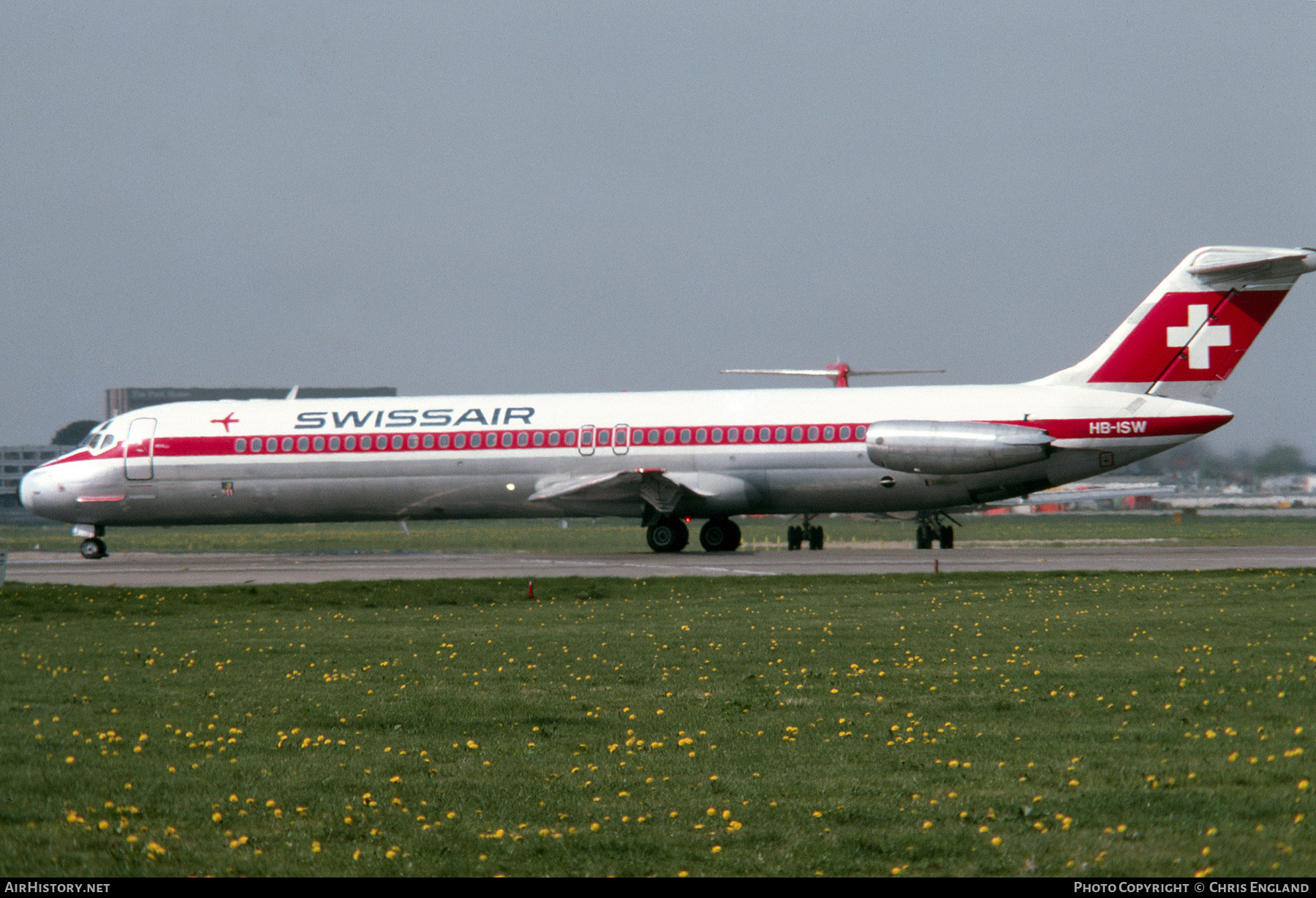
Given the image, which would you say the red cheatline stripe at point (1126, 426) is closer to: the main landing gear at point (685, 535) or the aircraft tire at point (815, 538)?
the main landing gear at point (685, 535)

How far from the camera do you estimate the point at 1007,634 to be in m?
15.6

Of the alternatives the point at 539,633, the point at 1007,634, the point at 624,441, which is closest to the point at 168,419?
the point at 624,441

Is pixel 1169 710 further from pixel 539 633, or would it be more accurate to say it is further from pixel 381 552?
pixel 381 552

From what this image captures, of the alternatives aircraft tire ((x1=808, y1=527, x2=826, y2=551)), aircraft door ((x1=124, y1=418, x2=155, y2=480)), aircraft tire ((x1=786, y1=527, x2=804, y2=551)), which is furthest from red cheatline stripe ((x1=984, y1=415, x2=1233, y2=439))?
aircraft door ((x1=124, y1=418, x2=155, y2=480))

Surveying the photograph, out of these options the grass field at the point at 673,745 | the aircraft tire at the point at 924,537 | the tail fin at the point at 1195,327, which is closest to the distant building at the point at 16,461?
the aircraft tire at the point at 924,537

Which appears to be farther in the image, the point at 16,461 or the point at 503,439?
the point at 16,461

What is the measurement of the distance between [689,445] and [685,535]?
129 inches

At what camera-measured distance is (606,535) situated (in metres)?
56.3

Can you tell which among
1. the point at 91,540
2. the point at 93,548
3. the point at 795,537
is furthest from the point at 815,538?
the point at 91,540

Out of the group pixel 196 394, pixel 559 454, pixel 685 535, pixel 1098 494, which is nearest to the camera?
pixel 559 454

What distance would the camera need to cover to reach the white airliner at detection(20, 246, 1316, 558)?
32406mm

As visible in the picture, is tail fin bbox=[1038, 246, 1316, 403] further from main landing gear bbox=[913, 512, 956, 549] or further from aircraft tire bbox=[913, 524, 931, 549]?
aircraft tire bbox=[913, 524, 931, 549]

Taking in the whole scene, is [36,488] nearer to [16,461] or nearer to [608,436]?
[608,436]

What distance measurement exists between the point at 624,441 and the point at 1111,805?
92.5ft
